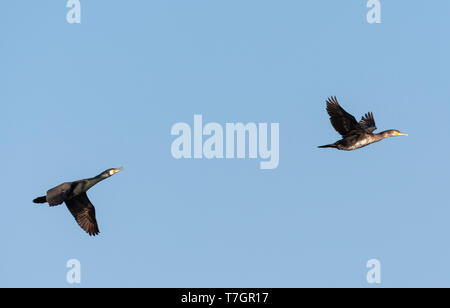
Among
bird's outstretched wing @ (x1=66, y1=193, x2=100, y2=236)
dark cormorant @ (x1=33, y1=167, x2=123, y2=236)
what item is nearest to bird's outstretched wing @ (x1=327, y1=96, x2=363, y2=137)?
dark cormorant @ (x1=33, y1=167, x2=123, y2=236)

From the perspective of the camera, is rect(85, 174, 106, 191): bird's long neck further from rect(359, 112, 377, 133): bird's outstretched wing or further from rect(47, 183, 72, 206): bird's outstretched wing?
rect(359, 112, 377, 133): bird's outstretched wing

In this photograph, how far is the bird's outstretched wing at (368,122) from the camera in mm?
34344

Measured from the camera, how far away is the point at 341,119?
99.3 ft

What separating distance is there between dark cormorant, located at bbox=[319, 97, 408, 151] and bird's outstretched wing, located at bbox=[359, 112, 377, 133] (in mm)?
2693

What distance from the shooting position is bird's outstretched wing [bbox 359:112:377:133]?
34.3 m

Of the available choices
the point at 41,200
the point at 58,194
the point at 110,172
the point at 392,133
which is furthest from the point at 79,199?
the point at 392,133

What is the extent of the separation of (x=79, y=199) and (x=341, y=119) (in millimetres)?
9592

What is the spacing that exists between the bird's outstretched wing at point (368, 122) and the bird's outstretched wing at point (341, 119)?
3.77 m

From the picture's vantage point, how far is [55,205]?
91.6 ft

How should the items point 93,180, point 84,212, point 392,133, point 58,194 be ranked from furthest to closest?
point 392,133 < point 84,212 < point 93,180 < point 58,194

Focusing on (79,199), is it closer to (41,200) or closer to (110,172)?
(41,200)

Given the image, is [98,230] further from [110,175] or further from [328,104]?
[328,104]
